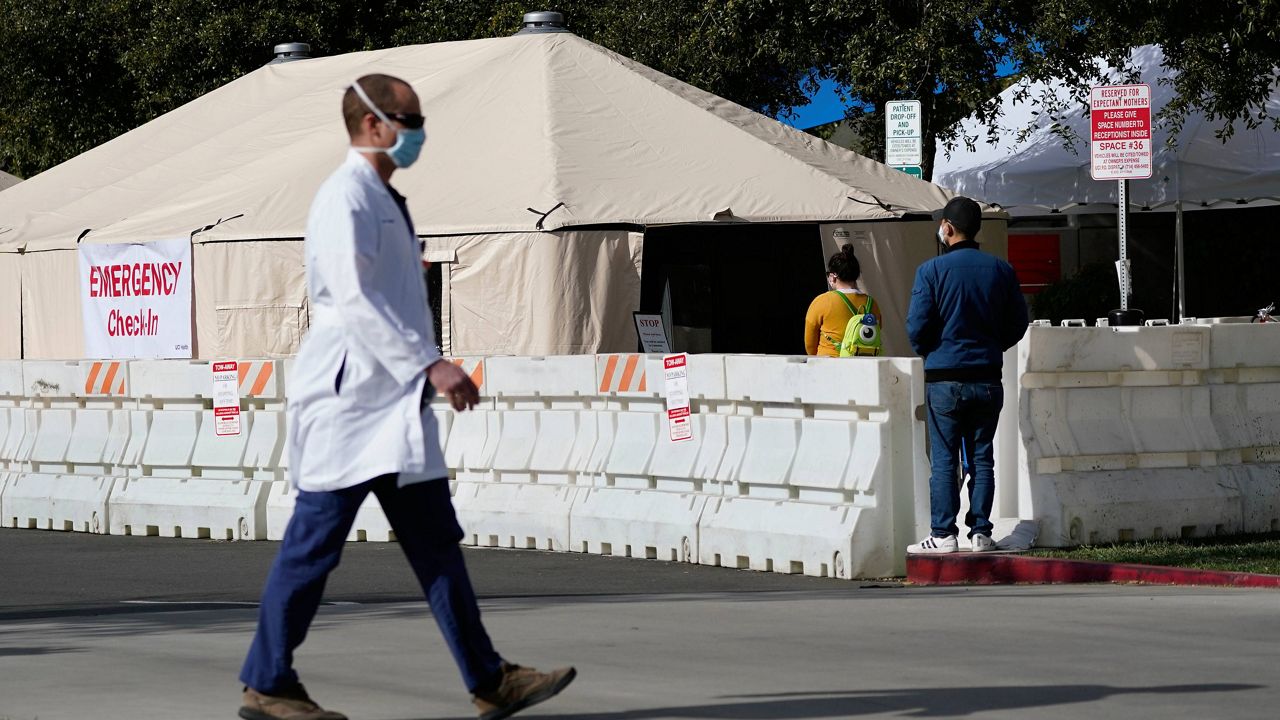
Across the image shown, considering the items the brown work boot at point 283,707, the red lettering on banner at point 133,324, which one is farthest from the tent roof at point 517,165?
the brown work boot at point 283,707

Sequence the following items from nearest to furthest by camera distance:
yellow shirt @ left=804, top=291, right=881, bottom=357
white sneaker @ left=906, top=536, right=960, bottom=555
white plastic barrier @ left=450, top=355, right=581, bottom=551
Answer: white sneaker @ left=906, top=536, right=960, bottom=555 < white plastic barrier @ left=450, top=355, right=581, bottom=551 < yellow shirt @ left=804, top=291, right=881, bottom=357

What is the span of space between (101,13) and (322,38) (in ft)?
14.2

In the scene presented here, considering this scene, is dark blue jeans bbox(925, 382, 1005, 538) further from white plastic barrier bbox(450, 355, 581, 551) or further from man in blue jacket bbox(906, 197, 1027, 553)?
white plastic barrier bbox(450, 355, 581, 551)

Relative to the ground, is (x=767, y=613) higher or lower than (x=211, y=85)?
lower

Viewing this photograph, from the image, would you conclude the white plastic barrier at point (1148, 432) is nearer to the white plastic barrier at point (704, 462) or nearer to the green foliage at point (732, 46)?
the white plastic barrier at point (704, 462)

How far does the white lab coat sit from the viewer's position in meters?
5.50

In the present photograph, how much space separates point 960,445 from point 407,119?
5.35m

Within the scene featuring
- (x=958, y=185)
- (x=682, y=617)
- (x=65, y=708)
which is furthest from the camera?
(x=958, y=185)

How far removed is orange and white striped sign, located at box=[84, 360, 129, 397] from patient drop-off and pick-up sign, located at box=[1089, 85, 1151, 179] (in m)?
7.25

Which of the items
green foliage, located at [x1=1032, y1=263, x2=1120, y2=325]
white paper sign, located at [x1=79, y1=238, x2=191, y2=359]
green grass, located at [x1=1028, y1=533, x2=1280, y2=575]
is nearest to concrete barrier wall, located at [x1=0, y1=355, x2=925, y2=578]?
green grass, located at [x1=1028, y1=533, x2=1280, y2=575]

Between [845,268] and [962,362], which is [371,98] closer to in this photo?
[962,362]

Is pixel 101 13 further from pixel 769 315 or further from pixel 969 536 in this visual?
pixel 969 536

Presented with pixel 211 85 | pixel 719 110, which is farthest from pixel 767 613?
pixel 211 85

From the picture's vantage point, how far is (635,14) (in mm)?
28984
